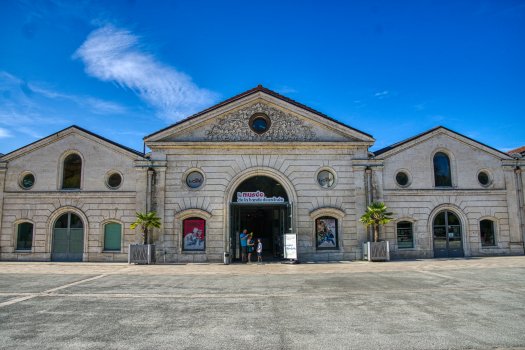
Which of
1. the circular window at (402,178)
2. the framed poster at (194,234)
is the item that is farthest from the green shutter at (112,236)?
the circular window at (402,178)

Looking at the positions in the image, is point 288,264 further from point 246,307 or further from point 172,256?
point 246,307

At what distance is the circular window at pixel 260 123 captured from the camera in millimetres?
21047

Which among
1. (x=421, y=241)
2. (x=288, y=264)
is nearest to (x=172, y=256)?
(x=288, y=264)

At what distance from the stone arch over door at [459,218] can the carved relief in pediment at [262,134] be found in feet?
29.0

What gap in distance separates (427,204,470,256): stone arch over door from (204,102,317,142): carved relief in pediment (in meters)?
8.84

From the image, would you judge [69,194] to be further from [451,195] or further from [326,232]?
[451,195]

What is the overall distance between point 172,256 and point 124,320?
1221 centimetres

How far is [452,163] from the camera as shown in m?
22.0

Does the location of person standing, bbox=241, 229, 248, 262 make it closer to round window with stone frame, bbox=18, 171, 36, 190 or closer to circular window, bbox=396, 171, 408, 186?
circular window, bbox=396, 171, 408, 186

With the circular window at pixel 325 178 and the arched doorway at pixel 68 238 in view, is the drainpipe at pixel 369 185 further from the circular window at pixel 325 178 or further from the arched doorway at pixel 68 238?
the arched doorway at pixel 68 238

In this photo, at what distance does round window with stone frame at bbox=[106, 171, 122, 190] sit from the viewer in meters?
20.9

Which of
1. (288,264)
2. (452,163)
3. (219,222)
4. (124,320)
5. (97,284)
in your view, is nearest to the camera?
(124,320)

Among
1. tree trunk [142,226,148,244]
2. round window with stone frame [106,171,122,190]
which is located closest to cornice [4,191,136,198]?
round window with stone frame [106,171,122,190]

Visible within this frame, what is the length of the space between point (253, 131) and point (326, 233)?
25.0 feet
